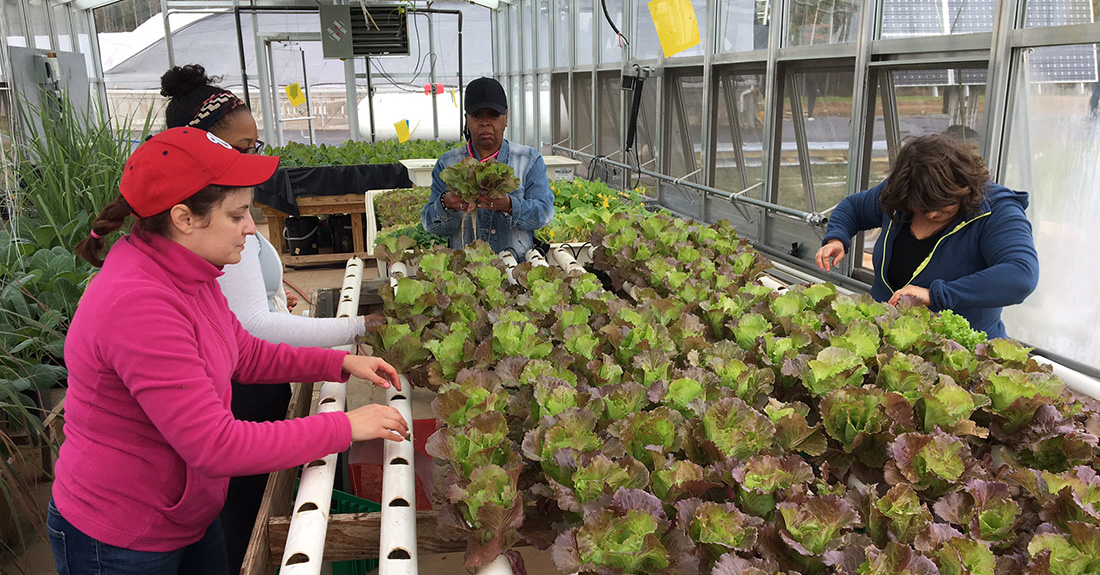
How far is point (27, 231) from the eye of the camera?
2916 millimetres

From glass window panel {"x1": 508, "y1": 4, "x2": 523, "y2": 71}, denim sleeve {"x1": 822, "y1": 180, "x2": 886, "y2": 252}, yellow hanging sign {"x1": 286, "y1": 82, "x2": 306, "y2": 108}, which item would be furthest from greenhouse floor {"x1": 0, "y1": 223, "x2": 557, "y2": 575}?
glass window panel {"x1": 508, "y1": 4, "x2": 523, "y2": 71}

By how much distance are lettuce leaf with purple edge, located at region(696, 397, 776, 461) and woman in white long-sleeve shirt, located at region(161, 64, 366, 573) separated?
0.89 meters

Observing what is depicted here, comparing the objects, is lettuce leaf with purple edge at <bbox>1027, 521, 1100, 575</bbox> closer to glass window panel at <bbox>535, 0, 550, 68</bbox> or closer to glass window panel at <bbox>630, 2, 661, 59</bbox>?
glass window panel at <bbox>630, 2, 661, 59</bbox>

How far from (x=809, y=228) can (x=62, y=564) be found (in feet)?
13.9

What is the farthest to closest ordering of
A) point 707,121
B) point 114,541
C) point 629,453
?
point 707,121 < point 114,541 < point 629,453

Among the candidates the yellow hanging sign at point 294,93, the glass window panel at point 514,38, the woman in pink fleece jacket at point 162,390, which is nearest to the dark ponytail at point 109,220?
the woman in pink fleece jacket at point 162,390

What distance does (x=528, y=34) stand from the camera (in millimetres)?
11422

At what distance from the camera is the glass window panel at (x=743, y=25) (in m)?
4.88

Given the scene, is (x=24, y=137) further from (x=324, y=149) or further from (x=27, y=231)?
(x=324, y=149)

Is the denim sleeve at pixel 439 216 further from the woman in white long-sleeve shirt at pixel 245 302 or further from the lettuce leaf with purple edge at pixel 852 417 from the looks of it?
the lettuce leaf with purple edge at pixel 852 417

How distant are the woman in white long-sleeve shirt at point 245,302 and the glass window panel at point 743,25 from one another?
13.0 ft

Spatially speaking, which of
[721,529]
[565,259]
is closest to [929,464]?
[721,529]

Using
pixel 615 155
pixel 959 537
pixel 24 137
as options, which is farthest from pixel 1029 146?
pixel 615 155

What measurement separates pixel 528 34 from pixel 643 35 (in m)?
4.68
